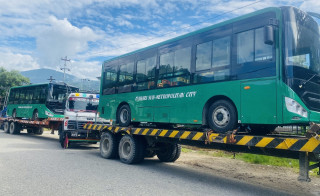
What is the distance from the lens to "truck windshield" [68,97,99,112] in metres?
14.3

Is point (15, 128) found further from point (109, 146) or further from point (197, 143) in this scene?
point (197, 143)

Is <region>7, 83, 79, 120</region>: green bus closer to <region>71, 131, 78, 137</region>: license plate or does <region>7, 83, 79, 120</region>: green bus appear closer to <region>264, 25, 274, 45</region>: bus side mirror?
<region>71, 131, 78, 137</region>: license plate

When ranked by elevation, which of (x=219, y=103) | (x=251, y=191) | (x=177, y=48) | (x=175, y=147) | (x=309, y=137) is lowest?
(x=251, y=191)

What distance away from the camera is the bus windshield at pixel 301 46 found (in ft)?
18.6

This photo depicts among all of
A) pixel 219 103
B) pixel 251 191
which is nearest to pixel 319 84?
pixel 219 103

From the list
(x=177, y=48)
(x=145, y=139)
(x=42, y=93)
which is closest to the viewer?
(x=177, y=48)

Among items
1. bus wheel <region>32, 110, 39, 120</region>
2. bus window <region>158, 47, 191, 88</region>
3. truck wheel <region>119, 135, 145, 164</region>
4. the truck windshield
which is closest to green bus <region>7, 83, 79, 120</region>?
bus wheel <region>32, 110, 39, 120</region>

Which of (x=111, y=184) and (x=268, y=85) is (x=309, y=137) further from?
(x=111, y=184)

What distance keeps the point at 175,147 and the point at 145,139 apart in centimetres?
131

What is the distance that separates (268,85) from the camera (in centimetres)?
572

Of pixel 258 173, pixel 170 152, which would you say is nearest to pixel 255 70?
pixel 258 173

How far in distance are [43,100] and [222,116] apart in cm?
1461

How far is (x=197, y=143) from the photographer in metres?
7.40

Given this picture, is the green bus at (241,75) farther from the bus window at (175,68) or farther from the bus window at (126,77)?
the bus window at (126,77)
